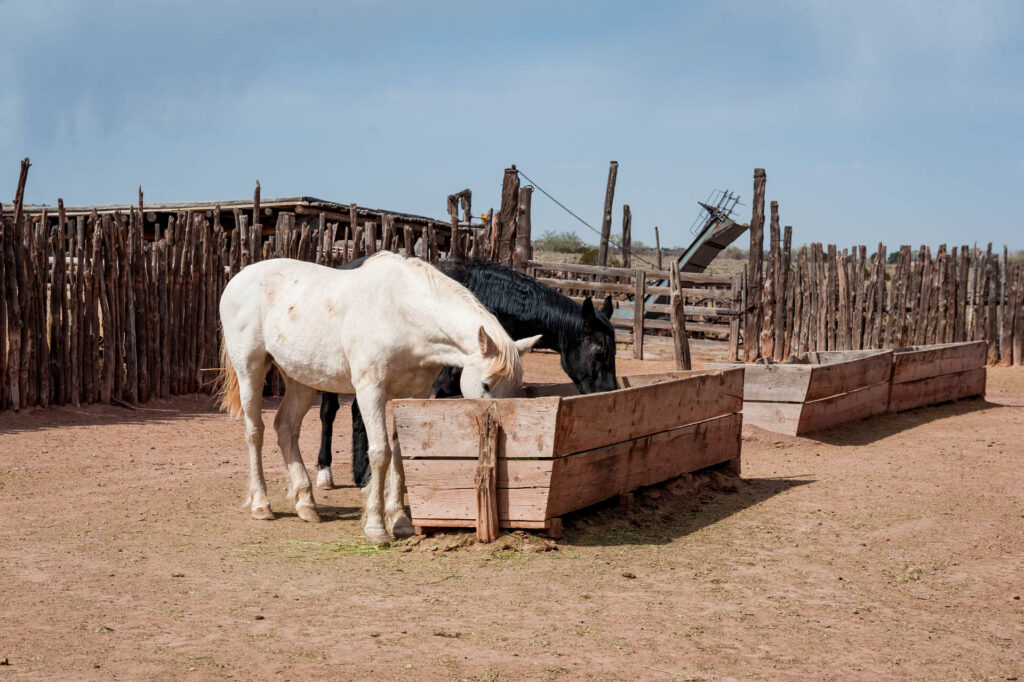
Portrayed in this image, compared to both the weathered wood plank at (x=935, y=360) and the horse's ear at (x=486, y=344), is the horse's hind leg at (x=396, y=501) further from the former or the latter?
the weathered wood plank at (x=935, y=360)

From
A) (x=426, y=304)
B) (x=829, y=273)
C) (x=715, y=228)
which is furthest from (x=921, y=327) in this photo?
(x=426, y=304)

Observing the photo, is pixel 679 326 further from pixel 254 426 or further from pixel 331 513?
pixel 254 426

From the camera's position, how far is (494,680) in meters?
3.22

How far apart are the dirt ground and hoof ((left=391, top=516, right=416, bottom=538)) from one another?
0.17 m

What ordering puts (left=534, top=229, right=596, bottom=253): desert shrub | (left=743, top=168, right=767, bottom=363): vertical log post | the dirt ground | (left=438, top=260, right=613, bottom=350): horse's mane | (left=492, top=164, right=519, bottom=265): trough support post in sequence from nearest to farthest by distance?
1. the dirt ground
2. (left=438, top=260, right=613, bottom=350): horse's mane
3. (left=743, top=168, right=767, bottom=363): vertical log post
4. (left=492, top=164, right=519, bottom=265): trough support post
5. (left=534, top=229, right=596, bottom=253): desert shrub

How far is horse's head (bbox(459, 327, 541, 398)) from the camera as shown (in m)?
4.83

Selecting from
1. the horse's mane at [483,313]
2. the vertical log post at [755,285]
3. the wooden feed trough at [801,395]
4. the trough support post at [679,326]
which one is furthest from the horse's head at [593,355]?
the vertical log post at [755,285]

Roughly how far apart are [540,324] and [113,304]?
19.4 ft

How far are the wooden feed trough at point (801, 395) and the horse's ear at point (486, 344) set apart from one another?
157 inches

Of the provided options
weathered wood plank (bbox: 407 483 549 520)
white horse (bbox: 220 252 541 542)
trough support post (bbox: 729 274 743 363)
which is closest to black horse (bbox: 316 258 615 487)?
white horse (bbox: 220 252 541 542)

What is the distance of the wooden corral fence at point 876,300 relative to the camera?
15.4 metres

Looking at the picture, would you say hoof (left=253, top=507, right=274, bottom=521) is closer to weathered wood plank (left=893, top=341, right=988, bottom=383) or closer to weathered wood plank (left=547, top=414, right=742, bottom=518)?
weathered wood plank (left=547, top=414, right=742, bottom=518)

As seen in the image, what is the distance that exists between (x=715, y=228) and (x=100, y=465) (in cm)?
1808

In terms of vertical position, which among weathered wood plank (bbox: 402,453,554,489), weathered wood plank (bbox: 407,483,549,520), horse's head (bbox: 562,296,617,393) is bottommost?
weathered wood plank (bbox: 407,483,549,520)
